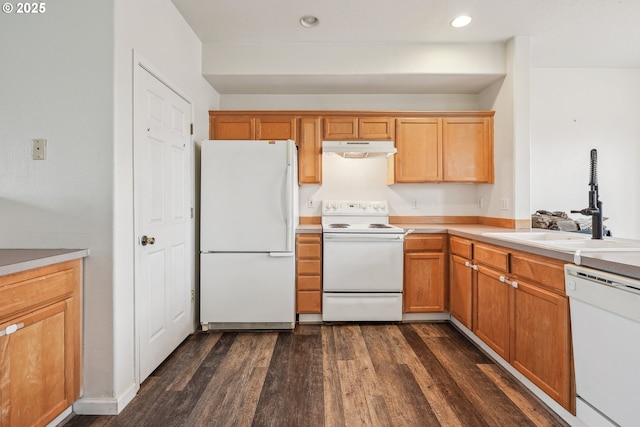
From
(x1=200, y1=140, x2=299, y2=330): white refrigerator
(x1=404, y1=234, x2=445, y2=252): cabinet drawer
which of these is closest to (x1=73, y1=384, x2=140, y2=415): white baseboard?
(x1=200, y1=140, x2=299, y2=330): white refrigerator

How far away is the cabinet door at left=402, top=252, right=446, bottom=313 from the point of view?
2918 millimetres

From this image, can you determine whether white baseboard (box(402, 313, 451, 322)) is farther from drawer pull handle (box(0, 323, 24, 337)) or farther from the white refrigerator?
drawer pull handle (box(0, 323, 24, 337))

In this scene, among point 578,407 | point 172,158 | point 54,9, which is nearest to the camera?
point 578,407

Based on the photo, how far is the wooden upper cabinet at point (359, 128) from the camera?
125 inches

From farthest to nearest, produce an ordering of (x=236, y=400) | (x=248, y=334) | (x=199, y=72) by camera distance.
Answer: (x=199, y=72)
(x=248, y=334)
(x=236, y=400)

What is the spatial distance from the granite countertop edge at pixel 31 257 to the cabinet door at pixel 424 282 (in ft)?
8.01

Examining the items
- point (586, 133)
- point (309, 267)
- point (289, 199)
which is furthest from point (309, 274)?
point (586, 133)

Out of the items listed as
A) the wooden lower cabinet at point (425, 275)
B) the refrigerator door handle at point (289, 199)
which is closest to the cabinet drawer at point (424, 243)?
the wooden lower cabinet at point (425, 275)

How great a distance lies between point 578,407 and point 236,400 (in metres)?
1.71

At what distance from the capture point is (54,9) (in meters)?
1.59

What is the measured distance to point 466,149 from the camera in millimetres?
3199

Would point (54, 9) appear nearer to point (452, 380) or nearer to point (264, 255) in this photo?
point (264, 255)

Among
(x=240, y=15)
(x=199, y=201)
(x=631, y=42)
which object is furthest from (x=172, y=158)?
(x=631, y=42)

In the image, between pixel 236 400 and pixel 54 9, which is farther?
pixel 236 400
